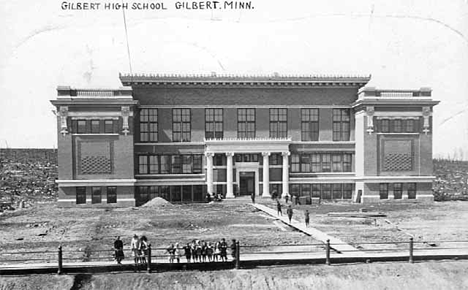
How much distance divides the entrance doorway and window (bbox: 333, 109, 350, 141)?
9.12 m

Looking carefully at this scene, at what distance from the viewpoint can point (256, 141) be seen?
159ft

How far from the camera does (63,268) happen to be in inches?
728

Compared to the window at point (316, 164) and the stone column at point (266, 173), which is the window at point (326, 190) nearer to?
the window at point (316, 164)

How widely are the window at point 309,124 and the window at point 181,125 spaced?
1109cm

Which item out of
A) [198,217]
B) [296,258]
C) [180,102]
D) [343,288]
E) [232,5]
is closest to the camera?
[343,288]

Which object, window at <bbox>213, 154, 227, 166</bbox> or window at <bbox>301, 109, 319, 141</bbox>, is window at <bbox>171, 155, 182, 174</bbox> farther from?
window at <bbox>301, 109, 319, 141</bbox>

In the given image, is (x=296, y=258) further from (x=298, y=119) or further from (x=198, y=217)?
(x=298, y=119)

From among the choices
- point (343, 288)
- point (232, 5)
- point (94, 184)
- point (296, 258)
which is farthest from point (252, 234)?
point (94, 184)

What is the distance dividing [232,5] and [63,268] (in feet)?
49.7

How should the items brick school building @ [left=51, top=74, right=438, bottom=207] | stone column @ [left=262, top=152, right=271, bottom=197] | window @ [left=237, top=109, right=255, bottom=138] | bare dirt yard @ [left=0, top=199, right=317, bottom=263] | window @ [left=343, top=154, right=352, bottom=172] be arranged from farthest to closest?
1. window @ [left=343, top=154, right=352, bottom=172]
2. window @ [left=237, top=109, right=255, bottom=138]
3. stone column @ [left=262, top=152, right=271, bottom=197]
4. brick school building @ [left=51, top=74, right=438, bottom=207]
5. bare dirt yard @ [left=0, top=199, right=317, bottom=263]

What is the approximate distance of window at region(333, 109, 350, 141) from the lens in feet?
167

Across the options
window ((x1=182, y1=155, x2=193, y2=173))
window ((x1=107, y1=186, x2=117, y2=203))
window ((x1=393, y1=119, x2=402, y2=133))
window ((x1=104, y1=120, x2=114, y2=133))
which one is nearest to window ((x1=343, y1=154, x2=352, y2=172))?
window ((x1=393, y1=119, x2=402, y2=133))

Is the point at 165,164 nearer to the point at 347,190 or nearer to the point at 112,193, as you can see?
the point at 112,193

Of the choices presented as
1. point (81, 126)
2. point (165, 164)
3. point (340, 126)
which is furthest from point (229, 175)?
Result: point (81, 126)
